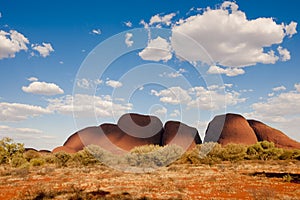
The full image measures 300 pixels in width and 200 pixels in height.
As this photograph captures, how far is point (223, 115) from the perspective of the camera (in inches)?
3396

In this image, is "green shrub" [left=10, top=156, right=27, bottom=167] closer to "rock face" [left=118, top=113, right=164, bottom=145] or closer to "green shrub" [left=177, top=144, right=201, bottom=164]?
"green shrub" [left=177, top=144, right=201, bottom=164]

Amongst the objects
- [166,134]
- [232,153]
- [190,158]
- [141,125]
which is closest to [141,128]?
[141,125]

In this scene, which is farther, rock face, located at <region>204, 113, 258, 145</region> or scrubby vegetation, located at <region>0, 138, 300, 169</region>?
rock face, located at <region>204, 113, 258, 145</region>

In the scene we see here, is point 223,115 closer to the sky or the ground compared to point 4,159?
closer to the sky

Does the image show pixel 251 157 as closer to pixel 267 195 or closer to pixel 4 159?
pixel 267 195

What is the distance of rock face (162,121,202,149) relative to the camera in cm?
7688

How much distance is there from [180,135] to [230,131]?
15.5 m

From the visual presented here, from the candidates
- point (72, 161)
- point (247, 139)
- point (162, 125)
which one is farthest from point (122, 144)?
point (247, 139)

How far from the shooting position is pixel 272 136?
82.6 metres

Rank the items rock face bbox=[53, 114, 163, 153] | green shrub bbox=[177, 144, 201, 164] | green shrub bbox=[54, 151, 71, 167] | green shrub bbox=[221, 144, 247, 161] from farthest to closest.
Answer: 1. rock face bbox=[53, 114, 163, 153]
2. green shrub bbox=[54, 151, 71, 167]
3. green shrub bbox=[221, 144, 247, 161]
4. green shrub bbox=[177, 144, 201, 164]

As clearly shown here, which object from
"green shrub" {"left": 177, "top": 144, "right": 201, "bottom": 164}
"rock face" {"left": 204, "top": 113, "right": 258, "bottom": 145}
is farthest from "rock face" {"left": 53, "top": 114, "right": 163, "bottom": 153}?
"green shrub" {"left": 177, "top": 144, "right": 201, "bottom": 164}

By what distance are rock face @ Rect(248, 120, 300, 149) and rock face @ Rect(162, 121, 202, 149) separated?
20.5 m

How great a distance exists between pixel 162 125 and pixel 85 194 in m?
71.3

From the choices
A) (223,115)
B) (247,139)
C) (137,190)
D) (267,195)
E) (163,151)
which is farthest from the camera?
(223,115)
